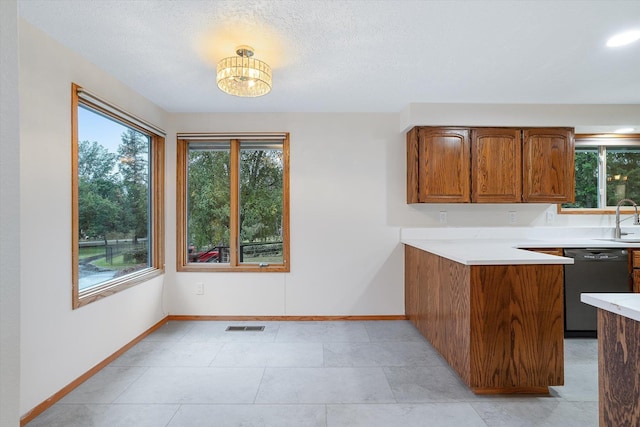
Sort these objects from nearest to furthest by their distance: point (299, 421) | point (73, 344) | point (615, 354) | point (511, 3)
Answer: point (615, 354)
point (511, 3)
point (299, 421)
point (73, 344)

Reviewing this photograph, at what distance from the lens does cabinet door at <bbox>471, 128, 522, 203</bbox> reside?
3.24 m

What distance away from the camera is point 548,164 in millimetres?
3273

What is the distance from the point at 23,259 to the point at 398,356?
2.66 metres

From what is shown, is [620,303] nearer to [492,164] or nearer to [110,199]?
[492,164]

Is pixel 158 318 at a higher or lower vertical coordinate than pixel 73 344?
lower

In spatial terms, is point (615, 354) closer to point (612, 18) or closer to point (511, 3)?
point (511, 3)

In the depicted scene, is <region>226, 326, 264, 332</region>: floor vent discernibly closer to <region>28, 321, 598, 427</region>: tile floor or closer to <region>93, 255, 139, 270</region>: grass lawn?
<region>28, 321, 598, 427</region>: tile floor

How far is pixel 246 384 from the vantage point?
85.9 inches

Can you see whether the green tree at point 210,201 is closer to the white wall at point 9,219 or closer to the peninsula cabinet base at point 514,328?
the peninsula cabinet base at point 514,328

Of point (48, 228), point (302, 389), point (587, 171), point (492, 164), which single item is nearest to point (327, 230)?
point (302, 389)

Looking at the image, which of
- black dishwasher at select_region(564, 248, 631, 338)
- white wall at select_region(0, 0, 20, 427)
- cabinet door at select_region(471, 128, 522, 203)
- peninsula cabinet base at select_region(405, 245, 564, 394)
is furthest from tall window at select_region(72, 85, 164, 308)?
black dishwasher at select_region(564, 248, 631, 338)

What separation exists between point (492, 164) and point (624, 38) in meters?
1.39

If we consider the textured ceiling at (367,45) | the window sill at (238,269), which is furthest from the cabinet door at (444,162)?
the window sill at (238,269)

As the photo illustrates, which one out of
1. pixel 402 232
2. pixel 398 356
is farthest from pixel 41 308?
pixel 402 232
